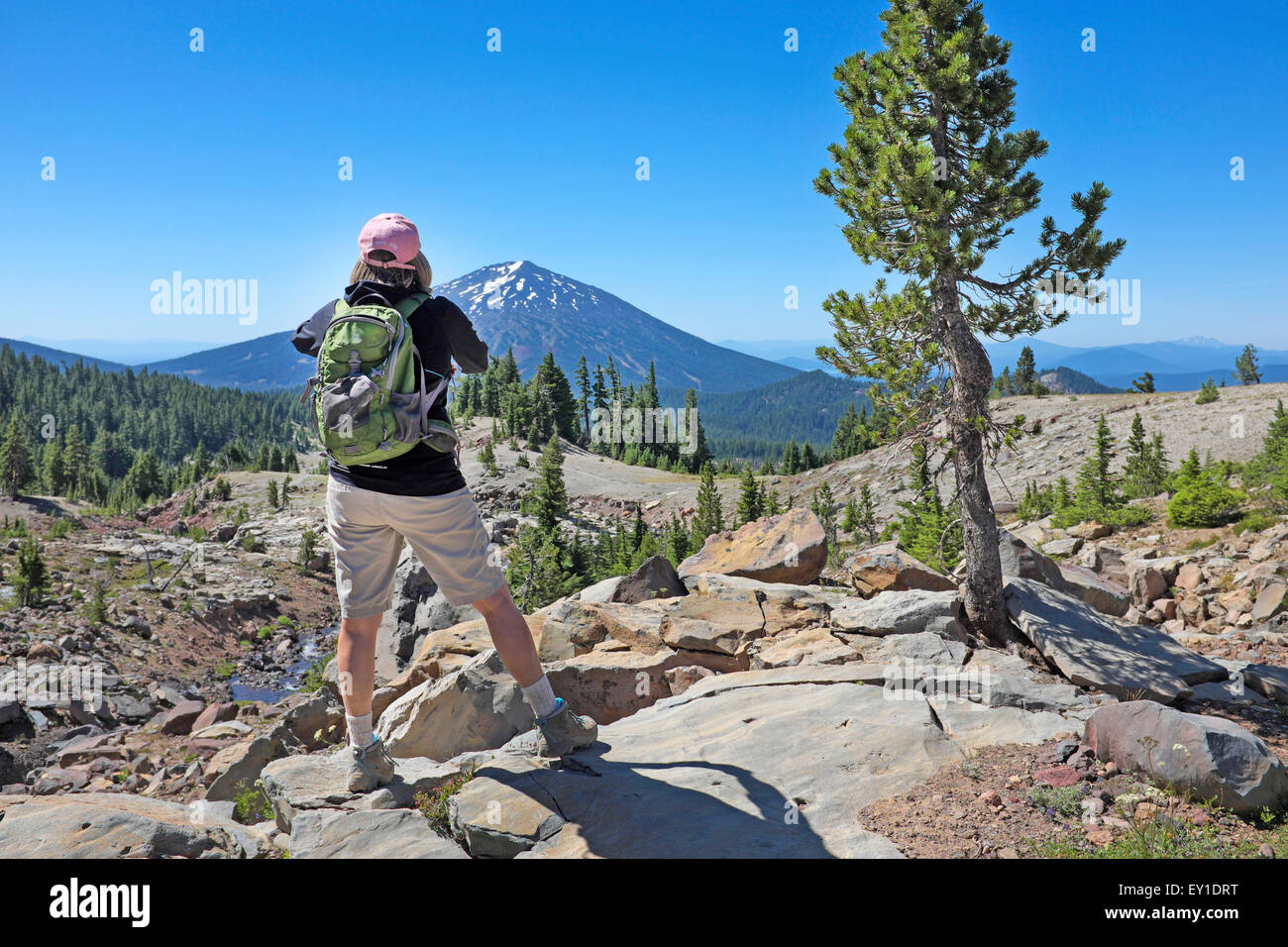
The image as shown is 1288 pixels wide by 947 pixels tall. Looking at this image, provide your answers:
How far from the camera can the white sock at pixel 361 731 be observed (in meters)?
4.84

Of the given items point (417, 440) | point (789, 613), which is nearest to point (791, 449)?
point (789, 613)

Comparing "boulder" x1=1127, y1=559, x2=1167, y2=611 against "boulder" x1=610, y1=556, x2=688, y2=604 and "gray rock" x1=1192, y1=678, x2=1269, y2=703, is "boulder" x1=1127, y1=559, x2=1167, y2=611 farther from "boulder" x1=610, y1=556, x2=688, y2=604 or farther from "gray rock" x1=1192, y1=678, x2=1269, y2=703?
"boulder" x1=610, y1=556, x2=688, y2=604

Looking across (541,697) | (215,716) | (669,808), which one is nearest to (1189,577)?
(669,808)

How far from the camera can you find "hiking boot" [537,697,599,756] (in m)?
5.22

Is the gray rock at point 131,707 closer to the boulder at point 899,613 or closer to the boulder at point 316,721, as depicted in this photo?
the boulder at point 316,721

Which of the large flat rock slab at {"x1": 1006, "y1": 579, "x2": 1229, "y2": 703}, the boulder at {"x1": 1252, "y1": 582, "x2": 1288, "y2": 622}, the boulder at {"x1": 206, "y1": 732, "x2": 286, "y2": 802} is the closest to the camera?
the large flat rock slab at {"x1": 1006, "y1": 579, "x2": 1229, "y2": 703}

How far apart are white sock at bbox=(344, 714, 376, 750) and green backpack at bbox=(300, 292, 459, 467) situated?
1810 mm

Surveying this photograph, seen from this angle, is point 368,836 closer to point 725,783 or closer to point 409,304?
point 725,783

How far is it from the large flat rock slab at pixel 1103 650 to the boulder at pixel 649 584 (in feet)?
18.1

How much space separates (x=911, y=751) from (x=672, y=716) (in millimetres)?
2256

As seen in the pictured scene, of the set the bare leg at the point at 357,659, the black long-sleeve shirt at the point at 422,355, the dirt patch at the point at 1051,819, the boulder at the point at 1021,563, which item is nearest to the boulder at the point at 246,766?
the bare leg at the point at 357,659

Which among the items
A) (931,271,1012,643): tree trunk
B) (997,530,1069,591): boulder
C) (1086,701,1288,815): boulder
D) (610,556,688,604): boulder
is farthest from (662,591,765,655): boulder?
(1086,701,1288,815): boulder

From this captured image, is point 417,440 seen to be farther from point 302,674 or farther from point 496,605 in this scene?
point 302,674

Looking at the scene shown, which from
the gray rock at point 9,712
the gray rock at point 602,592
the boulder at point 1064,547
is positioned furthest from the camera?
the boulder at point 1064,547
